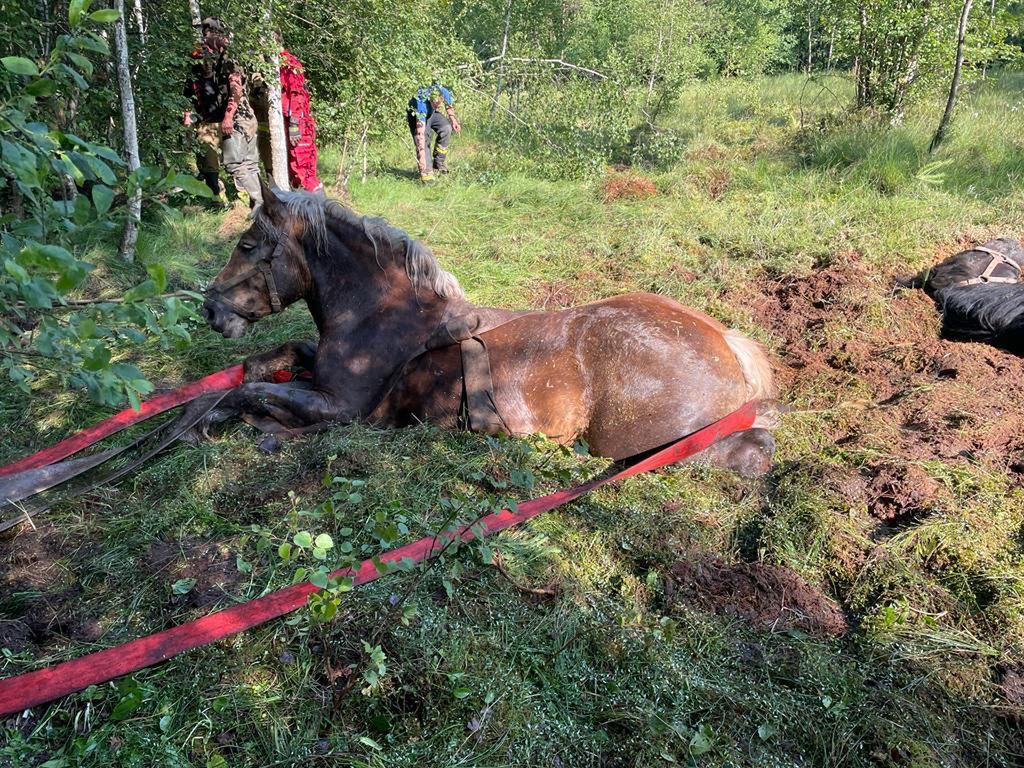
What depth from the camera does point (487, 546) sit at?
280cm

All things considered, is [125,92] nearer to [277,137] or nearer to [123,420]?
[277,137]

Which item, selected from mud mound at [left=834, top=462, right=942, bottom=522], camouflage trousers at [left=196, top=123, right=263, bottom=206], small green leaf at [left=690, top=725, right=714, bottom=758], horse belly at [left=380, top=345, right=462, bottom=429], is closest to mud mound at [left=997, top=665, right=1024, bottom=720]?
mud mound at [left=834, top=462, right=942, bottom=522]

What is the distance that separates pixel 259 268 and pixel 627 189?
6.02 meters

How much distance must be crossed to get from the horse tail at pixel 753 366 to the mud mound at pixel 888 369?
0.51 metres

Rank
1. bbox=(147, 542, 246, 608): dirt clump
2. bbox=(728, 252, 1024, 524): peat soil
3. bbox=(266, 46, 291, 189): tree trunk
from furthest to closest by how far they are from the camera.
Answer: bbox=(266, 46, 291, 189): tree trunk, bbox=(728, 252, 1024, 524): peat soil, bbox=(147, 542, 246, 608): dirt clump

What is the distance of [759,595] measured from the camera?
2861 millimetres

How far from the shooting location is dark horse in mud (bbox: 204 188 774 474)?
149 inches

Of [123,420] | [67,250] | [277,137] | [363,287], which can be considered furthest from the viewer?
[277,137]

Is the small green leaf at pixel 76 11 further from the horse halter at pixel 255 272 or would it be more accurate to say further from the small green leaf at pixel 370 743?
the horse halter at pixel 255 272

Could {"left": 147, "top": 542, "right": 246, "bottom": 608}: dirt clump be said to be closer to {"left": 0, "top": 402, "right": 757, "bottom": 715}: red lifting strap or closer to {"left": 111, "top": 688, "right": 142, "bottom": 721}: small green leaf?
{"left": 0, "top": 402, "right": 757, "bottom": 715}: red lifting strap

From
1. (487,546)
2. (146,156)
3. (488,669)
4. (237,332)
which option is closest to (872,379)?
(487,546)

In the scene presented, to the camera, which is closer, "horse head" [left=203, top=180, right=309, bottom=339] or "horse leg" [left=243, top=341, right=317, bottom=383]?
"horse head" [left=203, top=180, right=309, bottom=339]

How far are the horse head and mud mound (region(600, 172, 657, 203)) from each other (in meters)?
5.45

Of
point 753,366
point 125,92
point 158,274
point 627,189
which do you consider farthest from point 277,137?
point 158,274
